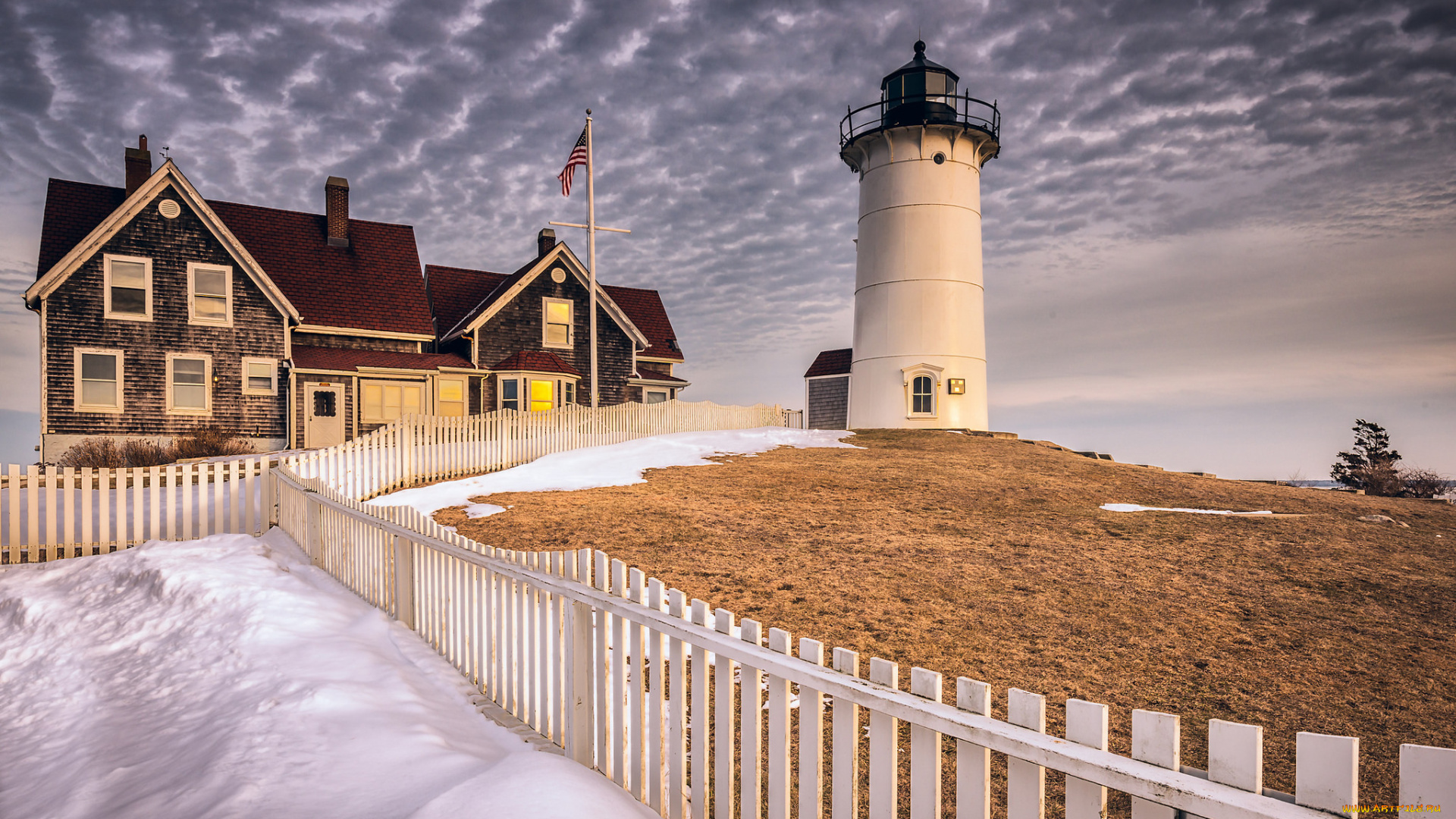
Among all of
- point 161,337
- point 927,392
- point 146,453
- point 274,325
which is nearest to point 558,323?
point 274,325

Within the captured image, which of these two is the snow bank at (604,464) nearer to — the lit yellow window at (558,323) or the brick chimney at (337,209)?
the lit yellow window at (558,323)

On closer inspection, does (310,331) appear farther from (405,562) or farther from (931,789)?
(931,789)

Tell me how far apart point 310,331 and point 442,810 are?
87.2 ft

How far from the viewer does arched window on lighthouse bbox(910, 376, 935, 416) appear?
26656 millimetres

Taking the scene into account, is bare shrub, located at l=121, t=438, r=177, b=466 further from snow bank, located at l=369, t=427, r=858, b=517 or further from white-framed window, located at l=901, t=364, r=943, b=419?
white-framed window, located at l=901, t=364, r=943, b=419

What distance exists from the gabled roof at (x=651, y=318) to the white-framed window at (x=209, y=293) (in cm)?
1540

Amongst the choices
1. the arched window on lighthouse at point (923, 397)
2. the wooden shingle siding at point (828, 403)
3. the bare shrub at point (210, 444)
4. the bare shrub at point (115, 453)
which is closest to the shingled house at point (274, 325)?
the bare shrub at point (115, 453)

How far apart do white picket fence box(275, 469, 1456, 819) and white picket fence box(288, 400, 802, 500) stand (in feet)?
25.8

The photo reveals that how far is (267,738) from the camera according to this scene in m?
3.87

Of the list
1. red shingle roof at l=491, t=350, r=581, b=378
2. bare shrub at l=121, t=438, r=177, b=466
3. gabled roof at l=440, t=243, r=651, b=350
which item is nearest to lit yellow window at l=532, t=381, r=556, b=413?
red shingle roof at l=491, t=350, r=581, b=378

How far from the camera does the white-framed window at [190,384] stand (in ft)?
74.3

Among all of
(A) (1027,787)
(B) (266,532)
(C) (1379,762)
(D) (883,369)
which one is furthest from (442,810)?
(D) (883,369)

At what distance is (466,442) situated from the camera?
17094mm

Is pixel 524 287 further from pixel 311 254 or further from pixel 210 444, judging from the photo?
pixel 210 444
